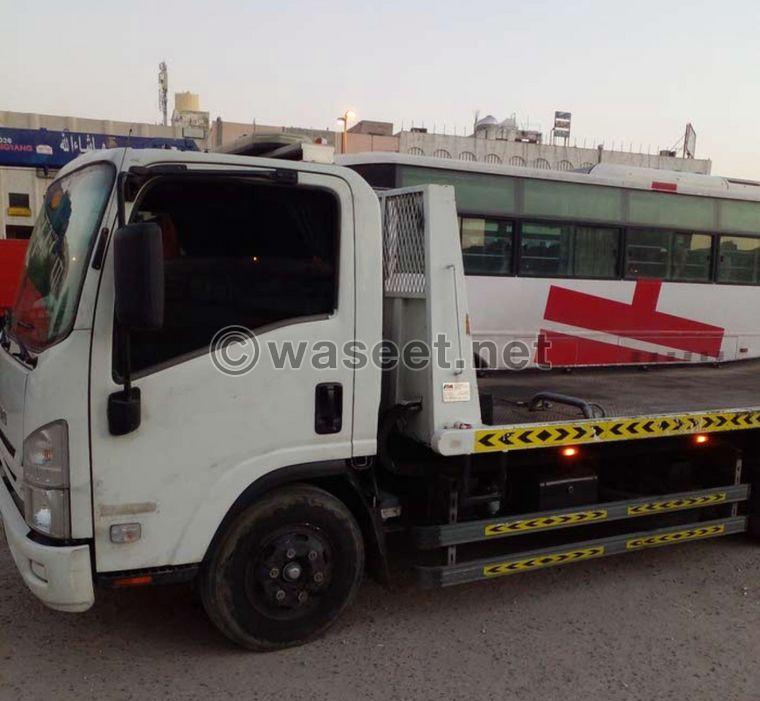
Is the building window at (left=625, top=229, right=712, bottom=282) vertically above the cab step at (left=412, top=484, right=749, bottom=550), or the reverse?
the building window at (left=625, top=229, right=712, bottom=282)

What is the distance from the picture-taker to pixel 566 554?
4.30 meters

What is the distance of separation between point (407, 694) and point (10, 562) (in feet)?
9.10

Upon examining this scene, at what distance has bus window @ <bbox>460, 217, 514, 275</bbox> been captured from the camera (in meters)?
9.02

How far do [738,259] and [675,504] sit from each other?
7709 millimetres

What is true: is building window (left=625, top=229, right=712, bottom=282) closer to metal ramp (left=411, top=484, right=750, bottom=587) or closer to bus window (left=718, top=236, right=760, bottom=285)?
bus window (left=718, top=236, right=760, bottom=285)

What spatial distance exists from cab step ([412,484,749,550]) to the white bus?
13.3 feet

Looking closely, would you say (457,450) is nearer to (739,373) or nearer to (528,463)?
(528,463)

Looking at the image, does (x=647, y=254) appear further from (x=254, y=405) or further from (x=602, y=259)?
(x=254, y=405)

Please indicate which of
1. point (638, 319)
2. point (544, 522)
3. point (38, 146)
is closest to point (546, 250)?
point (638, 319)

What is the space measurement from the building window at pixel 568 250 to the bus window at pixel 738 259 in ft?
6.94

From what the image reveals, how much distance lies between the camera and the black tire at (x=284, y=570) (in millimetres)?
3461

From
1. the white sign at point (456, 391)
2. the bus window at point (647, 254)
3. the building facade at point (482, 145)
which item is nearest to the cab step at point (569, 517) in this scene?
the white sign at point (456, 391)

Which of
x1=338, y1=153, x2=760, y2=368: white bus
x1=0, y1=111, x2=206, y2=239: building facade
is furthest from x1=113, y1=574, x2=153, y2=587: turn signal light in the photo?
x1=0, y1=111, x2=206, y2=239: building facade

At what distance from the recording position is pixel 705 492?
16.2ft
